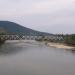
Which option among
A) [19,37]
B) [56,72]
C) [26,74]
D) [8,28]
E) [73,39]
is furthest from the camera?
[8,28]

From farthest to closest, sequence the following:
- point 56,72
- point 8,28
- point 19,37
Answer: point 8,28, point 19,37, point 56,72

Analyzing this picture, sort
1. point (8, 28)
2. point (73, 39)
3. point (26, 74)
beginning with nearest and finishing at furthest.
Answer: point (26, 74), point (73, 39), point (8, 28)

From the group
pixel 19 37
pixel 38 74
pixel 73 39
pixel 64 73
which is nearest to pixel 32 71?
pixel 38 74

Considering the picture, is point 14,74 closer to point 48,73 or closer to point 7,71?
point 7,71

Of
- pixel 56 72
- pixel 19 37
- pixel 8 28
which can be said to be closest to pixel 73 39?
pixel 56 72

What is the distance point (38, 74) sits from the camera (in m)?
16.3

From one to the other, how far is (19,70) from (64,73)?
3770 millimetres

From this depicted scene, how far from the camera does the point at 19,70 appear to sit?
17.8 meters

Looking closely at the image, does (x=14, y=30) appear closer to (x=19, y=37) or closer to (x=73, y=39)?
(x=19, y=37)

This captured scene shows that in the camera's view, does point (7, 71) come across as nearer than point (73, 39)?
Yes

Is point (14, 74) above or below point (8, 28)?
below

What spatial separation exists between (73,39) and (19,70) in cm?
3584

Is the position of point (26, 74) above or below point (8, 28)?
below

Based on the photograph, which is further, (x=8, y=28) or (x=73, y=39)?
(x=8, y=28)
